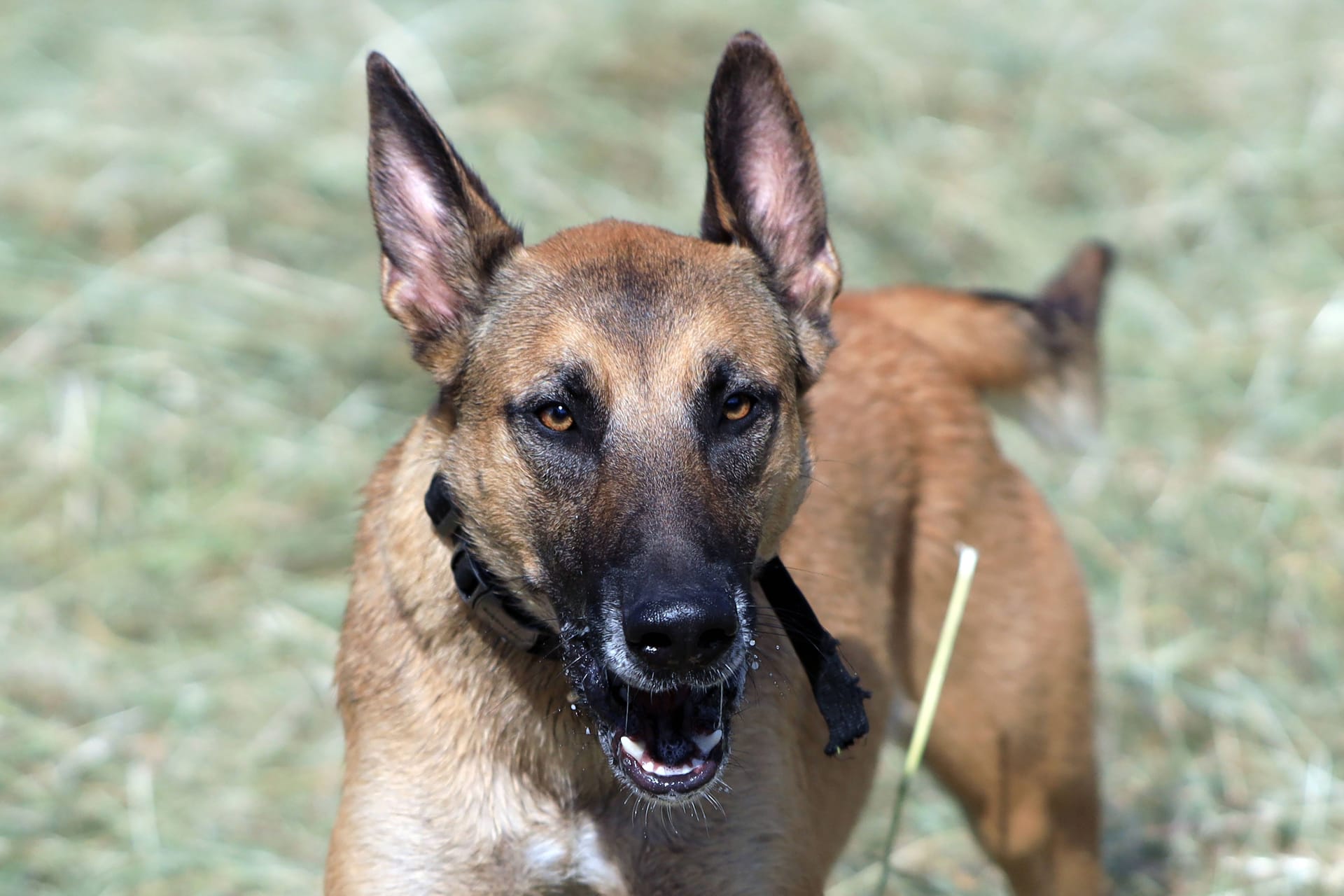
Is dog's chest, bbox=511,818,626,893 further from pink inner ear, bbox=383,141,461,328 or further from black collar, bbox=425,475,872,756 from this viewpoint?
pink inner ear, bbox=383,141,461,328

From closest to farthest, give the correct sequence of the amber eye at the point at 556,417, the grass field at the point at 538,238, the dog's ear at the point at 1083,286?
the amber eye at the point at 556,417 → the dog's ear at the point at 1083,286 → the grass field at the point at 538,238

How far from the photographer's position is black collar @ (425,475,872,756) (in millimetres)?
3621

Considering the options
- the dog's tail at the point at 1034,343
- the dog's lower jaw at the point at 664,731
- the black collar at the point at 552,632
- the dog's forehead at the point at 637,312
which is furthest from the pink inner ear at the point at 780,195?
the dog's tail at the point at 1034,343

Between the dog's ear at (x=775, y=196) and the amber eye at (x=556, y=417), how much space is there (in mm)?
787

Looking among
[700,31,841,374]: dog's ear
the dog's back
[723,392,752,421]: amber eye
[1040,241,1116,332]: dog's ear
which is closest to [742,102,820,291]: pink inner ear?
[700,31,841,374]: dog's ear

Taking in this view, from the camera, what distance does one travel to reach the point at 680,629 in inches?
121

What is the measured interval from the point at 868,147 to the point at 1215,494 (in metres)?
3.22

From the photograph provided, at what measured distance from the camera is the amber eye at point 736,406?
11.8ft

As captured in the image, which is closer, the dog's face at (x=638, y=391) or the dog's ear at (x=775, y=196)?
the dog's face at (x=638, y=391)

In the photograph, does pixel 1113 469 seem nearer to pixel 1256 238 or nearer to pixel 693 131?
pixel 1256 238

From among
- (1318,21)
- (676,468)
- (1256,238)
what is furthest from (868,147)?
(676,468)

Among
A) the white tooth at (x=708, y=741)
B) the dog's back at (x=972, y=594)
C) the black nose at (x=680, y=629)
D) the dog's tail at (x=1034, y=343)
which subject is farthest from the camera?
the dog's tail at (x=1034, y=343)

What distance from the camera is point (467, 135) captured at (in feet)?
28.1

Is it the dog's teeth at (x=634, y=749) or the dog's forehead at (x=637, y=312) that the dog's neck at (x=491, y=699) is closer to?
the dog's teeth at (x=634, y=749)
